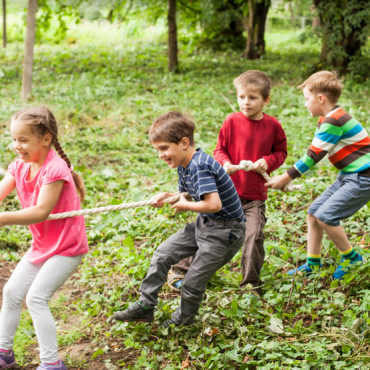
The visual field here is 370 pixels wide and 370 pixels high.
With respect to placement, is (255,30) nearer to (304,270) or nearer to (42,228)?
(304,270)

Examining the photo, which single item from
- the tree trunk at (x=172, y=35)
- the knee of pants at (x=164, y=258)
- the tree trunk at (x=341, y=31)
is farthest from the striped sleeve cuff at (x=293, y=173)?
the tree trunk at (x=172, y=35)

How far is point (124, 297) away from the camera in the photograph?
11.1ft

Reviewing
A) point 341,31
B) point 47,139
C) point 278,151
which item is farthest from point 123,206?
point 341,31

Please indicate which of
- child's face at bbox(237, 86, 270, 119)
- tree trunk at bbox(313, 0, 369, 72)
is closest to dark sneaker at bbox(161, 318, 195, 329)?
child's face at bbox(237, 86, 270, 119)

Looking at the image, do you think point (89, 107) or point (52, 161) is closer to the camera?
point (52, 161)

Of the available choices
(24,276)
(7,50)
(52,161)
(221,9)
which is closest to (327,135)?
(52,161)

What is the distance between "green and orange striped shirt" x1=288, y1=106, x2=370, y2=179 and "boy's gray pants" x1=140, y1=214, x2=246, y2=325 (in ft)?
2.41

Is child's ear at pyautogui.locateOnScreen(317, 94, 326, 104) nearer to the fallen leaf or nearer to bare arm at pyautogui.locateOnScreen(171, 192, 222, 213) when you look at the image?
bare arm at pyautogui.locateOnScreen(171, 192, 222, 213)

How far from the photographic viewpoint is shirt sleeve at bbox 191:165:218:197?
2.39m

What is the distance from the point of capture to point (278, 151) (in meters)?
3.24

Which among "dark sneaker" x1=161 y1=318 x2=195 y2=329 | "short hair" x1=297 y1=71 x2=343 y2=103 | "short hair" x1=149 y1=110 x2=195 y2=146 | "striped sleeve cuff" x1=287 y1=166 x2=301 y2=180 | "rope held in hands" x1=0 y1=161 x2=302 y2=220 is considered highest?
"short hair" x1=297 y1=71 x2=343 y2=103

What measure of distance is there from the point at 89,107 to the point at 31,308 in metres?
5.95

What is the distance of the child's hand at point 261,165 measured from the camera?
301 cm

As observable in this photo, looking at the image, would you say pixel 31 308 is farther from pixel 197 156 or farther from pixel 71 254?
pixel 197 156
